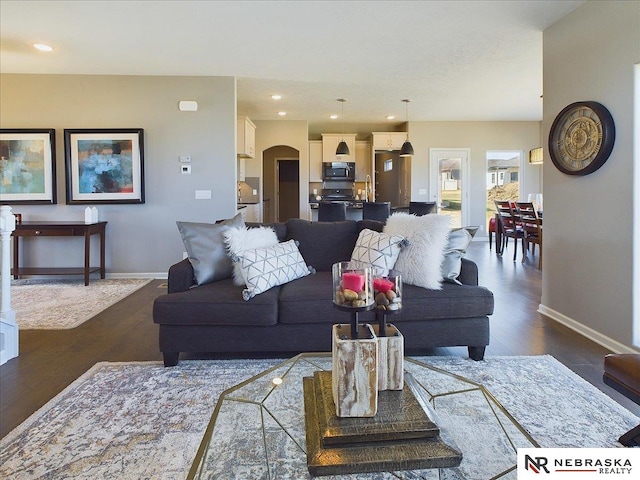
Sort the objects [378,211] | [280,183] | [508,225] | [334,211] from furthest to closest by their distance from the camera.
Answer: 1. [280,183]
2. [508,225]
3. [334,211]
4. [378,211]

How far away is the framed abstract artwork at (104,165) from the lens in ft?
17.8

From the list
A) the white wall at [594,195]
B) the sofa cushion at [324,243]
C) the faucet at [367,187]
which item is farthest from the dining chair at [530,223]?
the sofa cushion at [324,243]

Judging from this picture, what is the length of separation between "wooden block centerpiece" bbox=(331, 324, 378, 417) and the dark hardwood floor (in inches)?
65.9

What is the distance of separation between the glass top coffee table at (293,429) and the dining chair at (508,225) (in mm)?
5880

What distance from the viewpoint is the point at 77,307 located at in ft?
13.4

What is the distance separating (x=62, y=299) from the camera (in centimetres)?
443

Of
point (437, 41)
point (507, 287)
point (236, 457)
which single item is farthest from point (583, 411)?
point (437, 41)

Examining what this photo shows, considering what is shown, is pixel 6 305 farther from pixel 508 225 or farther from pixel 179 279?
pixel 508 225

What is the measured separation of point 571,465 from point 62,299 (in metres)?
4.86

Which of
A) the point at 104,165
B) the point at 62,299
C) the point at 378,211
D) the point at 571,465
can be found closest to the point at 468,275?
the point at 571,465

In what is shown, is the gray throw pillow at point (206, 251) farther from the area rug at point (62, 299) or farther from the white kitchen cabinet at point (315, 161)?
the white kitchen cabinet at point (315, 161)

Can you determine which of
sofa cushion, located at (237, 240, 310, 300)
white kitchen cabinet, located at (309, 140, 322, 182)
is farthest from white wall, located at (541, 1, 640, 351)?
white kitchen cabinet, located at (309, 140, 322, 182)

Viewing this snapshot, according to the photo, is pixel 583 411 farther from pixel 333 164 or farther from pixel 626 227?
pixel 333 164

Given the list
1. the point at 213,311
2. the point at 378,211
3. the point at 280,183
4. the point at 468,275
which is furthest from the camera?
the point at 280,183
